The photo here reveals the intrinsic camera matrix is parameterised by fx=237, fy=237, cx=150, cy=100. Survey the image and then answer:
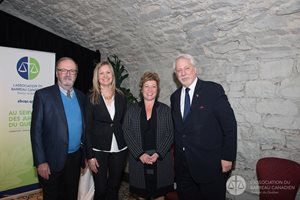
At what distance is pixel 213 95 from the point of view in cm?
Result: 206

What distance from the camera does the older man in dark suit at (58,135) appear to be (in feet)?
6.88

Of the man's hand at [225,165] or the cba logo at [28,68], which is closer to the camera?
the man's hand at [225,165]

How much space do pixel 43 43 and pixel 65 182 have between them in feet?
8.94

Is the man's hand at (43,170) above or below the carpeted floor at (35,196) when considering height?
above

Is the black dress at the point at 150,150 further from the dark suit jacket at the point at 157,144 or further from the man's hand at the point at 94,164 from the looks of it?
the man's hand at the point at 94,164

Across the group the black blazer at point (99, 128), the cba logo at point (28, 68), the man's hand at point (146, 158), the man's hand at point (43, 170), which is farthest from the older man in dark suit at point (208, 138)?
the cba logo at point (28, 68)

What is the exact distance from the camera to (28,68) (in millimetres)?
3422

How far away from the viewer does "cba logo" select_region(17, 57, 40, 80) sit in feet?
11.0

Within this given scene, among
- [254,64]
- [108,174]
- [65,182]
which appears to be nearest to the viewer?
[65,182]

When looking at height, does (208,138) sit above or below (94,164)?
above

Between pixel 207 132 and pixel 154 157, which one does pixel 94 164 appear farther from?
pixel 207 132

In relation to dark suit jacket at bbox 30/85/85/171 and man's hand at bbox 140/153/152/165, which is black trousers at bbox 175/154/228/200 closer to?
man's hand at bbox 140/153/152/165

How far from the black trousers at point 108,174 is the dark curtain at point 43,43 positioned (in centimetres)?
253

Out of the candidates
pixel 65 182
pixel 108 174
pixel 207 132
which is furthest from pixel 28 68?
pixel 207 132
